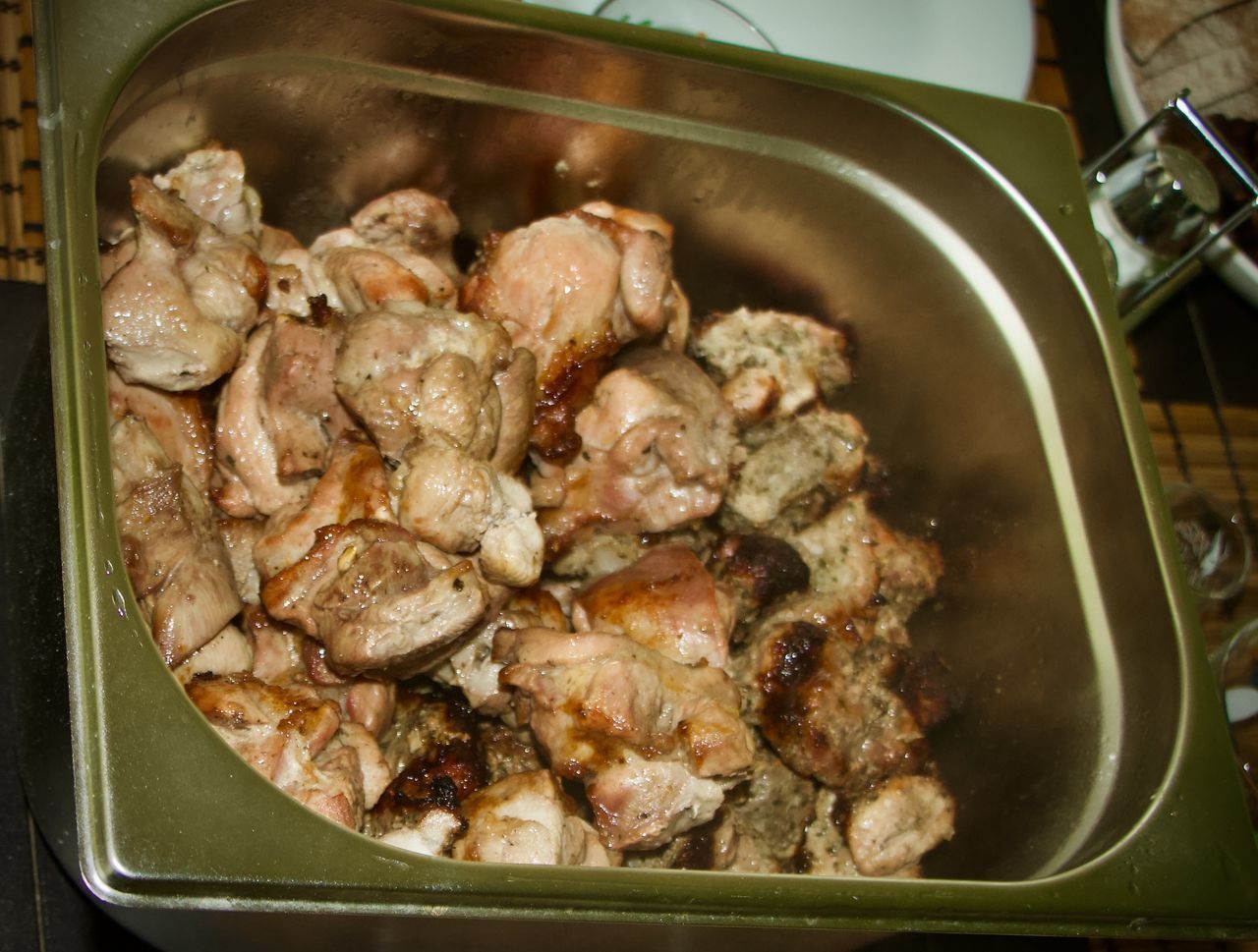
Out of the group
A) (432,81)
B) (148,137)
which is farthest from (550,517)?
(148,137)

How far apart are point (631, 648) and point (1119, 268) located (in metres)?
1.85

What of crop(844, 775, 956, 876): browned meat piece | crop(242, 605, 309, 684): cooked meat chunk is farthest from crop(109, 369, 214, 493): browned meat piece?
crop(844, 775, 956, 876): browned meat piece

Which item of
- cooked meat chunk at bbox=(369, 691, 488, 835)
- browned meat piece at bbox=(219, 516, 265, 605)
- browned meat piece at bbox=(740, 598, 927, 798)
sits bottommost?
cooked meat chunk at bbox=(369, 691, 488, 835)

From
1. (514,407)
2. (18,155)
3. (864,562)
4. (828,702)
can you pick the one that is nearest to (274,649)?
(514,407)

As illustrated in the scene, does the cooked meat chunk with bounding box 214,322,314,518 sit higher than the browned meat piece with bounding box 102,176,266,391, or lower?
lower

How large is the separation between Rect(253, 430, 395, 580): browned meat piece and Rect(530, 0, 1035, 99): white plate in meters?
1.46

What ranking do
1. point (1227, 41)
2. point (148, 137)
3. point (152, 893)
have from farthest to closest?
point (1227, 41), point (148, 137), point (152, 893)

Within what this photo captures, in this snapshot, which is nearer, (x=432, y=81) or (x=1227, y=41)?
(x=432, y=81)

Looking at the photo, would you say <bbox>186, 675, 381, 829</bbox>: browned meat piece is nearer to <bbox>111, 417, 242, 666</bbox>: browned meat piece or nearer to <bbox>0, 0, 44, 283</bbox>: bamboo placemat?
<bbox>111, 417, 242, 666</bbox>: browned meat piece

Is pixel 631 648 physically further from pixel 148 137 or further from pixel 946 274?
pixel 148 137

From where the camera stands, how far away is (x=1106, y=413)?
1729 mm

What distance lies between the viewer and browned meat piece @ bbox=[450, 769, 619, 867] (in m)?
1.38

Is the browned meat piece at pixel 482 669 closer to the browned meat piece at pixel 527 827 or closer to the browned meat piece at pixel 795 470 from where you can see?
the browned meat piece at pixel 527 827

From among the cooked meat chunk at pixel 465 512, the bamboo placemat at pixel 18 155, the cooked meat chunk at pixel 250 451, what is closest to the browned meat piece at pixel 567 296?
the cooked meat chunk at pixel 465 512
